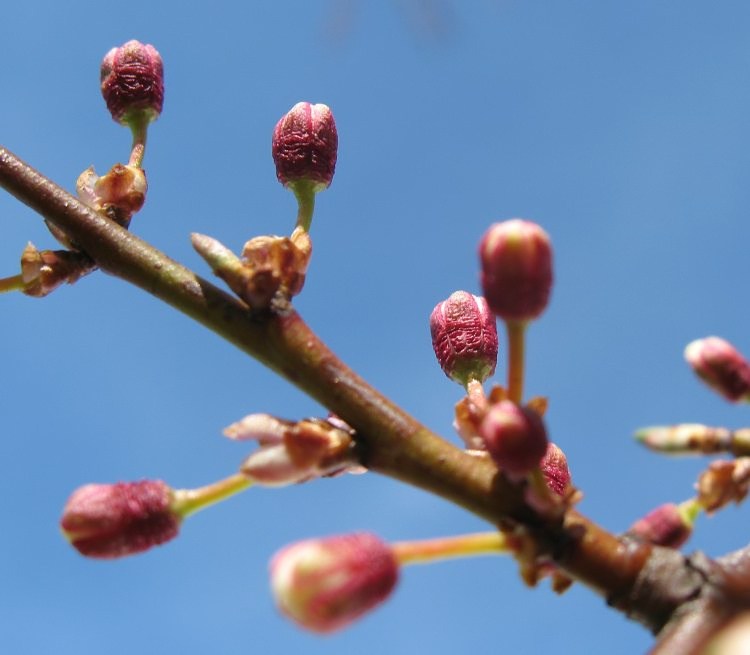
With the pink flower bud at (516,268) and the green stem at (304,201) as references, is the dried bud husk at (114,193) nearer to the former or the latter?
the green stem at (304,201)

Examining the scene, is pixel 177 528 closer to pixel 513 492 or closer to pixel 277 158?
pixel 513 492

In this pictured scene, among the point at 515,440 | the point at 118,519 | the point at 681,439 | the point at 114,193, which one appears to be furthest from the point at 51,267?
the point at 681,439

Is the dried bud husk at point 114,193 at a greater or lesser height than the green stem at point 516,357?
greater

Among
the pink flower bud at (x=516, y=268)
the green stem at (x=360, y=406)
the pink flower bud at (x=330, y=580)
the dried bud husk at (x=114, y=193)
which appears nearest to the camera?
the pink flower bud at (x=330, y=580)

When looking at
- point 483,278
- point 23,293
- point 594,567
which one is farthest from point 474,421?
point 23,293

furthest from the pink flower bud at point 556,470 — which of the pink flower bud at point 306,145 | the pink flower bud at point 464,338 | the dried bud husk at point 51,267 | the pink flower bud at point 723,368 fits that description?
the dried bud husk at point 51,267

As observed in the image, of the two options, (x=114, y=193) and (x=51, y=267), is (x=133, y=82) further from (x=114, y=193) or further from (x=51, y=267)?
(x=51, y=267)

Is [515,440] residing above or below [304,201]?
below
